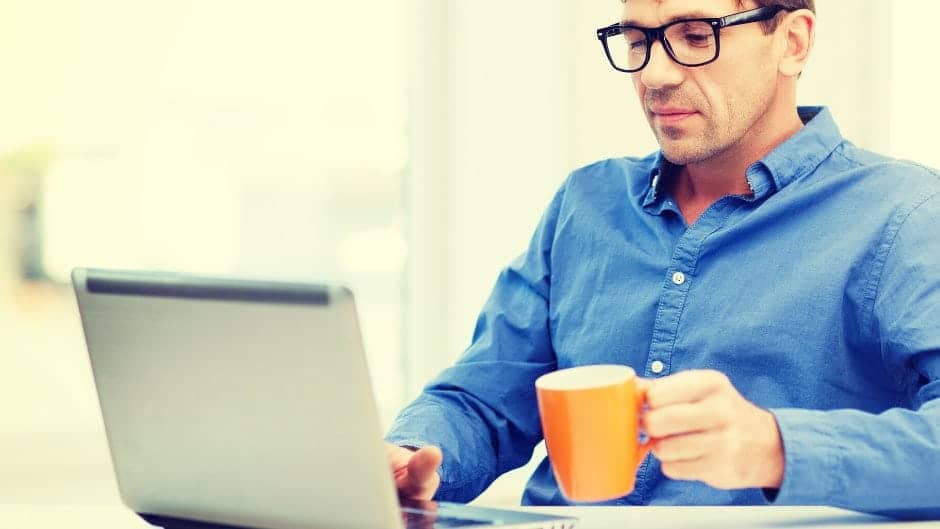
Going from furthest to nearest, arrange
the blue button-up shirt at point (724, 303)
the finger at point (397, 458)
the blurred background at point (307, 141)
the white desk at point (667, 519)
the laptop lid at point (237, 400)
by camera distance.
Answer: the blurred background at point (307, 141) → the blue button-up shirt at point (724, 303) → the finger at point (397, 458) → the white desk at point (667, 519) → the laptop lid at point (237, 400)

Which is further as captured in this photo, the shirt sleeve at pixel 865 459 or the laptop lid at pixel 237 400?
the shirt sleeve at pixel 865 459

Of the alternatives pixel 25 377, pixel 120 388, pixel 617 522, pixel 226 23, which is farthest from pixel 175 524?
pixel 226 23

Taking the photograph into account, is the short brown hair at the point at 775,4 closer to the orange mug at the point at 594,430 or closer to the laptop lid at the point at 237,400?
the orange mug at the point at 594,430

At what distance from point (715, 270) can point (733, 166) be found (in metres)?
0.16

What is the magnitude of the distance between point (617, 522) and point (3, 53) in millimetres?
1581

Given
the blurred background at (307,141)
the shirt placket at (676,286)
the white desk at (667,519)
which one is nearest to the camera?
the white desk at (667,519)

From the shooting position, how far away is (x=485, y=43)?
233cm

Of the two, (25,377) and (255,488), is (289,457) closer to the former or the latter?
(255,488)

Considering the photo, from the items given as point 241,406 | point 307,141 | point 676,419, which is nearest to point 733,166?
point 676,419

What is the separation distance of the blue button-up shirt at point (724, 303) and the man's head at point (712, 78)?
7cm

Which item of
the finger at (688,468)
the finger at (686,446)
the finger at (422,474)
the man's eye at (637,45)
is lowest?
the finger at (422,474)

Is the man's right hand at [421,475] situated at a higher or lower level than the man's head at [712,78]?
lower

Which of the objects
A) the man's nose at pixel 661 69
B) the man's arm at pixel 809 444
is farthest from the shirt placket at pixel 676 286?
the man's arm at pixel 809 444

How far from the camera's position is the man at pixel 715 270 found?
1406 mm
